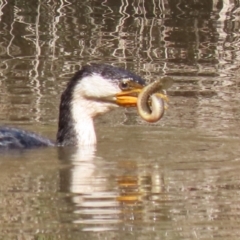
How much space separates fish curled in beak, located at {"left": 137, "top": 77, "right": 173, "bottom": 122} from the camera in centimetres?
1105

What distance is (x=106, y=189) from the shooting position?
9.54 metres

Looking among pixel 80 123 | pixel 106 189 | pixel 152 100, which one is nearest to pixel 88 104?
pixel 80 123

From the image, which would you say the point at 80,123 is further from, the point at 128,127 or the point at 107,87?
the point at 128,127

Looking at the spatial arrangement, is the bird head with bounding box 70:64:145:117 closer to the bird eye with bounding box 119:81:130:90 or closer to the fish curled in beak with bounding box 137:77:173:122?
the bird eye with bounding box 119:81:130:90

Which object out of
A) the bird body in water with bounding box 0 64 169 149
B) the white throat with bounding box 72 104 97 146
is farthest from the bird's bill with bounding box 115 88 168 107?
the white throat with bounding box 72 104 97 146

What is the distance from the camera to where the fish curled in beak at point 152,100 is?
11055 mm

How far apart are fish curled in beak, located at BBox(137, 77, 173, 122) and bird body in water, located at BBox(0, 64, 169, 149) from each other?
0.53 ft

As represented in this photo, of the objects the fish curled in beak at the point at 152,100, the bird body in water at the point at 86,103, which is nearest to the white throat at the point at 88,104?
the bird body in water at the point at 86,103

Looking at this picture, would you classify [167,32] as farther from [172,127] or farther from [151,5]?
[172,127]

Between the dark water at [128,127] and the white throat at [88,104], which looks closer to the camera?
the dark water at [128,127]

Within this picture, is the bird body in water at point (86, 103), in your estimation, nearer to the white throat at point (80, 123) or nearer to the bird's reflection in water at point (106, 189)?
the white throat at point (80, 123)

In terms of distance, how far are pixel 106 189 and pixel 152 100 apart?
175 centimetres

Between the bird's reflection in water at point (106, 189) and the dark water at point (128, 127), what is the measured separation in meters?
0.01

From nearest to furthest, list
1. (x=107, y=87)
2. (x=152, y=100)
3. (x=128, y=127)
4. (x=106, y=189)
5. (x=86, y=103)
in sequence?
(x=106, y=189) → (x=152, y=100) → (x=107, y=87) → (x=86, y=103) → (x=128, y=127)
